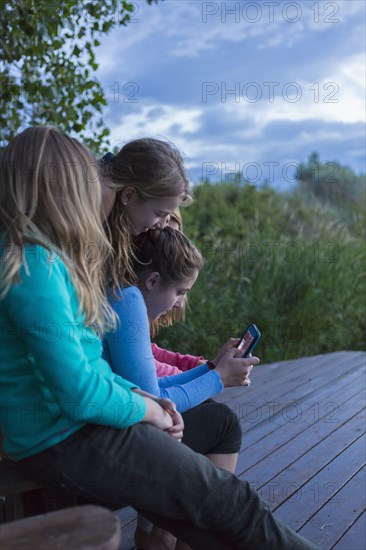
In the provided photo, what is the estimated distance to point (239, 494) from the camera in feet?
4.87

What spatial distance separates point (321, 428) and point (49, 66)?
2163 millimetres

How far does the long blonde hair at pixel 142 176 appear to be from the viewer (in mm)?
2072

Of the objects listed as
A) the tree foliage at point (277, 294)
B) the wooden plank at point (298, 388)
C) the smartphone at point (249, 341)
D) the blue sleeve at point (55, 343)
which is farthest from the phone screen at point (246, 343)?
the tree foliage at point (277, 294)

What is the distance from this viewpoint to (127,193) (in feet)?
6.98

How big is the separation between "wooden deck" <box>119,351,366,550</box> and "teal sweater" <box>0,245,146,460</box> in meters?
0.91

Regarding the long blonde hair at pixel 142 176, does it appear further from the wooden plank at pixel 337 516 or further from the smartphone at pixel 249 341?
the wooden plank at pixel 337 516

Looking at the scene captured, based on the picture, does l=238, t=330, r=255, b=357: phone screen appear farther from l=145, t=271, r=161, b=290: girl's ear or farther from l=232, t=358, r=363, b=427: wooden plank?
l=232, t=358, r=363, b=427: wooden plank

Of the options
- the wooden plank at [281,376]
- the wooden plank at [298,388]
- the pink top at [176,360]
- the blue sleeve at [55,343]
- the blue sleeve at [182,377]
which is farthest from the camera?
the wooden plank at [281,376]

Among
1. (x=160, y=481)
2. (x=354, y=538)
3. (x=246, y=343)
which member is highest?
(x=246, y=343)

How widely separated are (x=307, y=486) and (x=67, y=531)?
64.6 inches

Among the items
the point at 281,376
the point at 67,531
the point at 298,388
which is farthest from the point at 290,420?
the point at 67,531

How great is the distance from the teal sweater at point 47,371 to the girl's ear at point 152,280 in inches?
20.0

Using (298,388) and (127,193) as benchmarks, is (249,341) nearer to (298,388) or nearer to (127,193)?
(127,193)

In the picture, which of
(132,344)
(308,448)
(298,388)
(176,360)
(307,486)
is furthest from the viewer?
(298,388)
